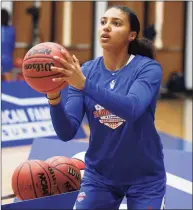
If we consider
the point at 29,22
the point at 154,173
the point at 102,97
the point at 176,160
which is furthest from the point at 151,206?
the point at 29,22

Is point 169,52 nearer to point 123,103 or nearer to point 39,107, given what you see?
point 39,107

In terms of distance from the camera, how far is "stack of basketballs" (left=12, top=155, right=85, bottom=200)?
2.80m

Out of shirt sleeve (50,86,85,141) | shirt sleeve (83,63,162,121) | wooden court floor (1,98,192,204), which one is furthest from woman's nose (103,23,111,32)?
wooden court floor (1,98,192,204)

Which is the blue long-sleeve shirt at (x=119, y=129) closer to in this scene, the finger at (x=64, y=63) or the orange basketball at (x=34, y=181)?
the finger at (x=64, y=63)

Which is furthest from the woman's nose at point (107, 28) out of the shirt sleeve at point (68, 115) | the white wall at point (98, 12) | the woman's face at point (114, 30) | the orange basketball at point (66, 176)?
the white wall at point (98, 12)

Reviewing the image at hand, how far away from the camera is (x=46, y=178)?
2809 mm

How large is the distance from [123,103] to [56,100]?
0.34 metres

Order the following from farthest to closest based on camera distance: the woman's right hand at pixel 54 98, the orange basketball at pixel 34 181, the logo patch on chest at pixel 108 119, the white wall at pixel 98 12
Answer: the white wall at pixel 98 12 → the orange basketball at pixel 34 181 → the logo patch on chest at pixel 108 119 → the woman's right hand at pixel 54 98

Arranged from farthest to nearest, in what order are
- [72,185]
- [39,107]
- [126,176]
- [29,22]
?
[29,22] < [39,107] < [72,185] < [126,176]

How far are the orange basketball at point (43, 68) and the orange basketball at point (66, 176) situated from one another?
80 centimetres

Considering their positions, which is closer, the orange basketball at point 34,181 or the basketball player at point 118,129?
the basketball player at point 118,129

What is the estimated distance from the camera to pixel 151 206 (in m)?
2.34

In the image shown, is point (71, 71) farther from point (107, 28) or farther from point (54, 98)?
point (107, 28)

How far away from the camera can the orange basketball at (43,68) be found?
83.3 inches
